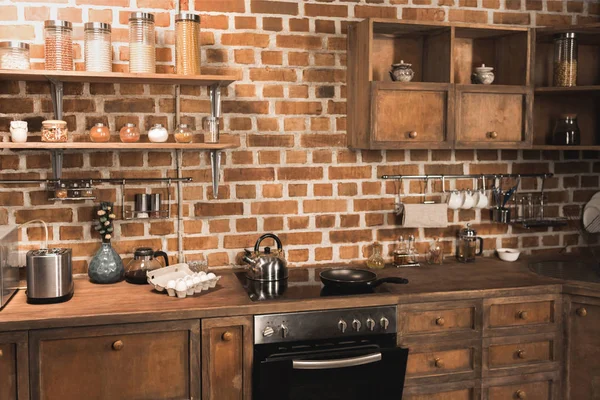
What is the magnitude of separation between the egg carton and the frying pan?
47 cm

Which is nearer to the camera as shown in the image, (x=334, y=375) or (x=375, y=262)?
(x=334, y=375)

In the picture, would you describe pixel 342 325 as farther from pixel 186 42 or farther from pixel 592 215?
pixel 592 215

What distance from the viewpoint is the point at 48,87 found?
9.06 feet

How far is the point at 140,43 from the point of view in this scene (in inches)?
104

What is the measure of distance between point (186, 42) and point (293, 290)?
3.66 feet

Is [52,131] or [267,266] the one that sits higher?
[52,131]

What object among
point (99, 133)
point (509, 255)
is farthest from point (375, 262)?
point (99, 133)

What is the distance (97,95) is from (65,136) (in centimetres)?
34

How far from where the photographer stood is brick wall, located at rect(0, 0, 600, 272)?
278 cm

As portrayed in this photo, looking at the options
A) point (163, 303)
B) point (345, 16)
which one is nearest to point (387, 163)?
point (345, 16)

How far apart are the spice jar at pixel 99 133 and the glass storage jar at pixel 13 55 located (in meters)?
0.36

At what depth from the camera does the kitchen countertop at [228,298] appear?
2.28 metres

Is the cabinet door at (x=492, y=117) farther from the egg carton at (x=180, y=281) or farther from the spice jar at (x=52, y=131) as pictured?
the spice jar at (x=52, y=131)

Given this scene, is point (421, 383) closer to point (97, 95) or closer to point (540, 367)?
point (540, 367)
